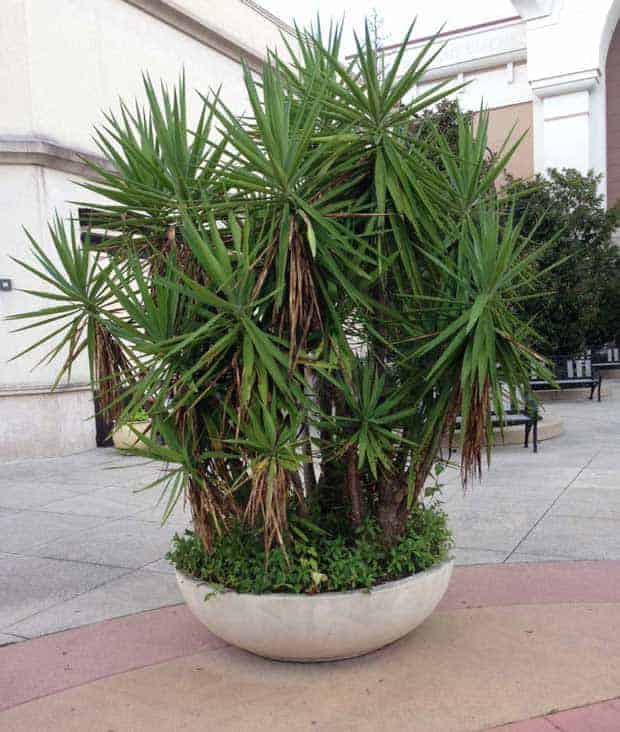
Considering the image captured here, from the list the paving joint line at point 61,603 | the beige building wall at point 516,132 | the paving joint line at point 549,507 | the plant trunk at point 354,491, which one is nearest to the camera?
the plant trunk at point 354,491

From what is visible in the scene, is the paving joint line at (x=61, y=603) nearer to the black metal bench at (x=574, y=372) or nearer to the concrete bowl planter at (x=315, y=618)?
the concrete bowl planter at (x=315, y=618)

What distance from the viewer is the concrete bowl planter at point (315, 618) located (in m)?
3.78

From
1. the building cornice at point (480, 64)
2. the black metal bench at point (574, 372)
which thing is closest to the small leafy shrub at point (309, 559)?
the black metal bench at point (574, 372)

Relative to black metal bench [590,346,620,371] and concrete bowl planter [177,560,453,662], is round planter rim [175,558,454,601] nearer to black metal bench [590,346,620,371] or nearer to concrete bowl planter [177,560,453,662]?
concrete bowl planter [177,560,453,662]

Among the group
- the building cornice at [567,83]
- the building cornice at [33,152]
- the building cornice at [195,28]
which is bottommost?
the building cornice at [33,152]

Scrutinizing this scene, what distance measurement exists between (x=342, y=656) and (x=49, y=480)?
6764 mm

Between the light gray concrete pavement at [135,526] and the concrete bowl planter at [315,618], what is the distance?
846 millimetres

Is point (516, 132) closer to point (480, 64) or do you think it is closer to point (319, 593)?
point (480, 64)

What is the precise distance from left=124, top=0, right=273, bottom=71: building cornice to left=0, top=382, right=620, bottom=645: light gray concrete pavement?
729cm

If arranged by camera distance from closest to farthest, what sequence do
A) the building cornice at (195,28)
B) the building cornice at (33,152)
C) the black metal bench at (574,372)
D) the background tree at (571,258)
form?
the building cornice at (33,152), the building cornice at (195,28), the black metal bench at (574,372), the background tree at (571,258)

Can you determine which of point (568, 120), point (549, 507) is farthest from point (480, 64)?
point (549, 507)

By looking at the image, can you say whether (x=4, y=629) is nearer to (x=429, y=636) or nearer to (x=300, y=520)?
(x=300, y=520)

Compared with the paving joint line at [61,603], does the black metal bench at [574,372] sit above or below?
above

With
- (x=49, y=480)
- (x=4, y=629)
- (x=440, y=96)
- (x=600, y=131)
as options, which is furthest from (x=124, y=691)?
(x=600, y=131)
